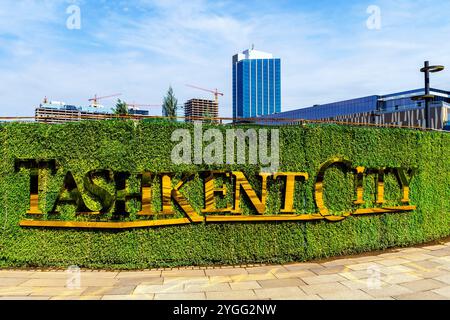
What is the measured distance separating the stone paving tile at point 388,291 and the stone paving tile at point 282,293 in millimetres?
1193

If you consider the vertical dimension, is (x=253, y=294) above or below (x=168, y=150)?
below

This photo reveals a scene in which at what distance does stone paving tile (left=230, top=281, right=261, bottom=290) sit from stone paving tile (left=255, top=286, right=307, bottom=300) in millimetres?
198

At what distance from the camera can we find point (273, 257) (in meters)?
7.27

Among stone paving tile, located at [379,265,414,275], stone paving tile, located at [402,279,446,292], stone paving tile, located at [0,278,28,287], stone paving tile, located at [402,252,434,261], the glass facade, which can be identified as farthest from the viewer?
the glass facade

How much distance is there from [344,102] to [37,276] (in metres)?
92.6

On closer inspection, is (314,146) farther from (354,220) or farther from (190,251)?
(190,251)

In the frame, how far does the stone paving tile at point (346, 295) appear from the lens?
514 centimetres

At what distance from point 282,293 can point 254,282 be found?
29.2 inches

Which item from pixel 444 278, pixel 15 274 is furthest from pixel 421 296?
pixel 15 274

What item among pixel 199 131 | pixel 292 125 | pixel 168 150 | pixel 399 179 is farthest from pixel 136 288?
pixel 399 179

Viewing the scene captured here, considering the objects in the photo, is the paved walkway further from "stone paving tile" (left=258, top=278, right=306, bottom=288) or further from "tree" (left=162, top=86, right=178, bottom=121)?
"tree" (left=162, top=86, right=178, bottom=121)

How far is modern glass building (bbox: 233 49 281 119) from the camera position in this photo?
184 m

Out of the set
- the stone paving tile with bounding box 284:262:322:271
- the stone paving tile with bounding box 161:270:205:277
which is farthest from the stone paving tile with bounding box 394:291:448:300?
the stone paving tile with bounding box 161:270:205:277

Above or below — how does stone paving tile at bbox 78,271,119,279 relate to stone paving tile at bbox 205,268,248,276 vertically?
above
